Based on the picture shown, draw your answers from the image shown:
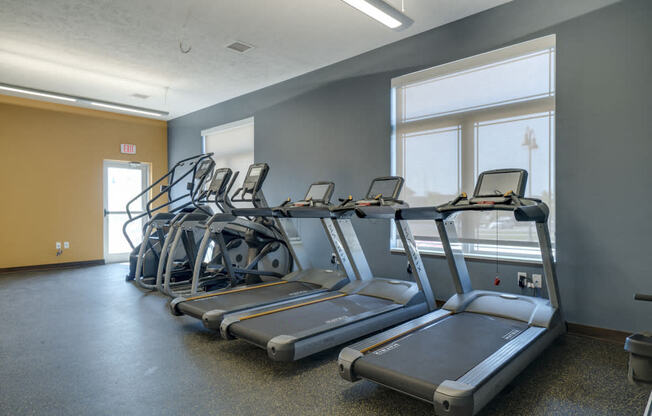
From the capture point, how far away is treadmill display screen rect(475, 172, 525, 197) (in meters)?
2.97

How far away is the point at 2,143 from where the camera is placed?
6777 millimetres

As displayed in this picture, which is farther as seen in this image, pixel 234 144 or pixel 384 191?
pixel 234 144

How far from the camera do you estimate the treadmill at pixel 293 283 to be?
3.59m

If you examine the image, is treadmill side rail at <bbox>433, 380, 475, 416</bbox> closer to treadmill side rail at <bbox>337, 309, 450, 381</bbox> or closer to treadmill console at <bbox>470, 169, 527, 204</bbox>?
treadmill side rail at <bbox>337, 309, 450, 381</bbox>

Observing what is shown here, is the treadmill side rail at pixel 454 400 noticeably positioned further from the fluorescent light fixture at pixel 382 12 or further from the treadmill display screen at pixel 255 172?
the treadmill display screen at pixel 255 172

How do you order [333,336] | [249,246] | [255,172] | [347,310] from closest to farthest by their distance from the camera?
[333,336] < [347,310] < [255,172] < [249,246]

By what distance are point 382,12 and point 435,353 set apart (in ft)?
8.83

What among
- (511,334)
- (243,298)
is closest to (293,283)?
(243,298)

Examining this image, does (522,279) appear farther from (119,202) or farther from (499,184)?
(119,202)

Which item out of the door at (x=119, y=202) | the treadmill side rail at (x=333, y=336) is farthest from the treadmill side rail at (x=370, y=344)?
the door at (x=119, y=202)

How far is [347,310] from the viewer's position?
3447 mm

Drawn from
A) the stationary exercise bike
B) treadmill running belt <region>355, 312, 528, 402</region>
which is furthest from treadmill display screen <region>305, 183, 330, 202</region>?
the stationary exercise bike

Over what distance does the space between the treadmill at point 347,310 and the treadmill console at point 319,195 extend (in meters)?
0.25

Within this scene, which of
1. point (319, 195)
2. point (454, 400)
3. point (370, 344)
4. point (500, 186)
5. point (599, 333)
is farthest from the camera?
point (319, 195)
